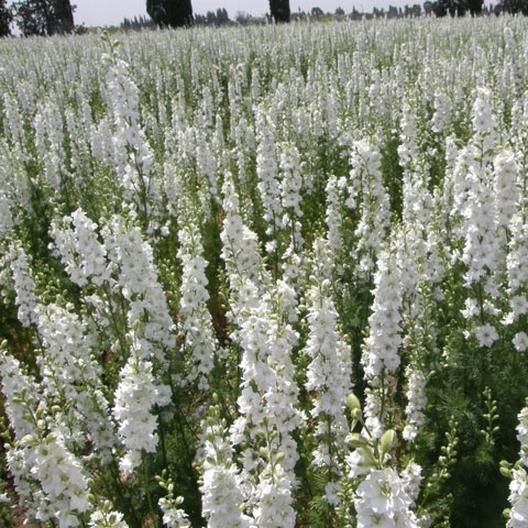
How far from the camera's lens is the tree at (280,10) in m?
31.5

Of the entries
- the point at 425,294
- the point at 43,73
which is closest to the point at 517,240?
the point at 425,294

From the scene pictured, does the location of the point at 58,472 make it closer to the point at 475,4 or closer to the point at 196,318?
the point at 196,318

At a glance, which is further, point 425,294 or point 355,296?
point 355,296

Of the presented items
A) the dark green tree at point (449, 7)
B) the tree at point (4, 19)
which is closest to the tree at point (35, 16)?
the tree at point (4, 19)

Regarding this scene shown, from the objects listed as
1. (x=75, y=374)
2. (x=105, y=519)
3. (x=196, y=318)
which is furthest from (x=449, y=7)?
(x=105, y=519)

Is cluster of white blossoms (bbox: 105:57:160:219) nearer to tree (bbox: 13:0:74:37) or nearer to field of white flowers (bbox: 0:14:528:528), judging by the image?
field of white flowers (bbox: 0:14:528:528)

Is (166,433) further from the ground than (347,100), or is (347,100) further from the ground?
(347,100)

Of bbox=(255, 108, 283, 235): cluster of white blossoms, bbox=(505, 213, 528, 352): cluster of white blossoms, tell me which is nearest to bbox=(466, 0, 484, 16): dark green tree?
bbox=(255, 108, 283, 235): cluster of white blossoms

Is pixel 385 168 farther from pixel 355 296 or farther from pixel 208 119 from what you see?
pixel 208 119

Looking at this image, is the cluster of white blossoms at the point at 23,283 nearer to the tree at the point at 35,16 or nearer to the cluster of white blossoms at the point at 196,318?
the cluster of white blossoms at the point at 196,318

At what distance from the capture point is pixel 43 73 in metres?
18.1

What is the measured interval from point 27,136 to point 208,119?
367 centimetres

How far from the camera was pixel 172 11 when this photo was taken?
3033 cm

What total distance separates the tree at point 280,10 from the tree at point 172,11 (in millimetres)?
4211
